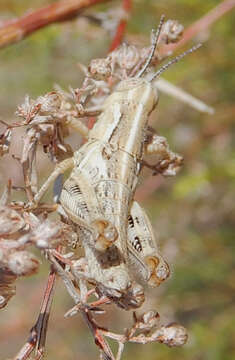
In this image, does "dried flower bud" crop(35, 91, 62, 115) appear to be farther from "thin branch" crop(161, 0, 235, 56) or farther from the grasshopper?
"thin branch" crop(161, 0, 235, 56)

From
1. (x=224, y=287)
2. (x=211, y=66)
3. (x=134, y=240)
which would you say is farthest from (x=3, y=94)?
(x=134, y=240)

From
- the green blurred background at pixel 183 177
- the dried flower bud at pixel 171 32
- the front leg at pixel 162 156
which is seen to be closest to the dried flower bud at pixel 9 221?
the front leg at pixel 162 156

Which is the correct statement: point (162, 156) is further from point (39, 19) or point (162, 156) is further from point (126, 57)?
point (39, 19)

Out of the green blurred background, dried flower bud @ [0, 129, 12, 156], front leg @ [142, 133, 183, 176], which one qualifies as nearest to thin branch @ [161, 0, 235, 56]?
the green blurred background

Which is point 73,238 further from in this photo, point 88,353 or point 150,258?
point 88,353

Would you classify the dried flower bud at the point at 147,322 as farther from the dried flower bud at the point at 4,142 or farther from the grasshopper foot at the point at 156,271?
the dried flower bud at the point at 4,142

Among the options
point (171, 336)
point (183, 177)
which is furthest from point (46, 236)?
point (183, 177)
